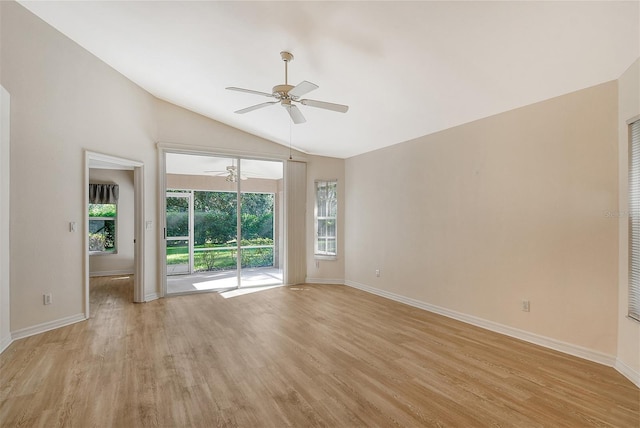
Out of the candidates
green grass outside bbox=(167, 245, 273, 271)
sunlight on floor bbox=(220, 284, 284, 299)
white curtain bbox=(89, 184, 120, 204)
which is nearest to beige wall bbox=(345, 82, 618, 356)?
sunlight on floor bbox=(220, 284, 284, 299)

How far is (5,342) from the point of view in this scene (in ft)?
10.8

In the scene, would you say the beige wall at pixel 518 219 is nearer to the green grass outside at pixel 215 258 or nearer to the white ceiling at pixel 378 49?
the white ceiling at pixel 378 49

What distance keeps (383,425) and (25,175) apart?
14.7 feet

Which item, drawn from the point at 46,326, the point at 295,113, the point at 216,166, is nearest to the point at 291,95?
the point at 295,113

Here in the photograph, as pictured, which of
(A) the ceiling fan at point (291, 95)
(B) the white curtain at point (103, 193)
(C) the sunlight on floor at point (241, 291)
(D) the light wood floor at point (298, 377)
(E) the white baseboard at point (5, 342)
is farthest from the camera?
(B) the white curtain at point (103, 193)

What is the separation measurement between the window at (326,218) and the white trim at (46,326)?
13.3ft

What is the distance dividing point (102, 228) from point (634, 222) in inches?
369

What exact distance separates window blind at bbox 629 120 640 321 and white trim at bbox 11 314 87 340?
6.03m

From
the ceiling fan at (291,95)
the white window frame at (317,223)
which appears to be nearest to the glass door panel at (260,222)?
the white window frame at (317,223)

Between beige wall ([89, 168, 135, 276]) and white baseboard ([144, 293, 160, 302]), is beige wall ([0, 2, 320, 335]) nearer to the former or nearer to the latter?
white baseboard ([144, 293, 160, 302])

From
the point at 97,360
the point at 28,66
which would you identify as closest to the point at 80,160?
the point at 28,66

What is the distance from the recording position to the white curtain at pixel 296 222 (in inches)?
252

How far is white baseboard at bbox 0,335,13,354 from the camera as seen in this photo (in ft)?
10.4

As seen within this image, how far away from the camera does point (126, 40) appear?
373 cm
